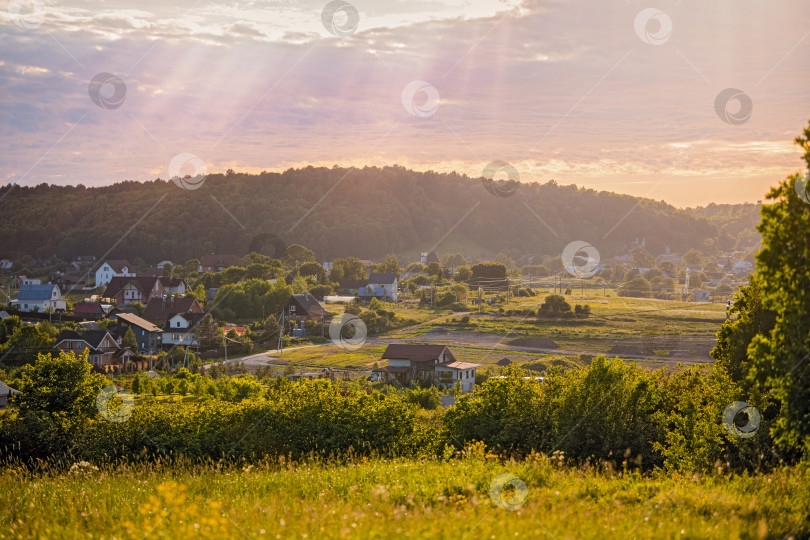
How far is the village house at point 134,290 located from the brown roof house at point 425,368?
45027 mm

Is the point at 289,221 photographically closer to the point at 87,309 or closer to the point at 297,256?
the point at 297,256

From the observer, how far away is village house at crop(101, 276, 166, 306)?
245ft

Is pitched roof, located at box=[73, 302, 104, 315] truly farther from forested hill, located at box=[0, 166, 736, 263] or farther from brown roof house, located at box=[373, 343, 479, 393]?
forested hill, located at box=[0, 166, 736, 263]

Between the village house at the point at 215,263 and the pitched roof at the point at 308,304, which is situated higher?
the village house at the point at 215,263

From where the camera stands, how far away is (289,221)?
151500 mm

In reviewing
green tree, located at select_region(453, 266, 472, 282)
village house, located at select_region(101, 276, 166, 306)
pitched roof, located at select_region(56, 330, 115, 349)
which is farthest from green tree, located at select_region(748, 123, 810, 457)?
green tree, located at select_region(453, 266, 472, 282)

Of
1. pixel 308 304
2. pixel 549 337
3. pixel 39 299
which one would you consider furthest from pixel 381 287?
pixel 39 299

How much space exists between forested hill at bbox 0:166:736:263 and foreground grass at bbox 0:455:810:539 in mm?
121437

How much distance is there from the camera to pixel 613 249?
184 m

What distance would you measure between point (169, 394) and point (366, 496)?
22966 millimetres

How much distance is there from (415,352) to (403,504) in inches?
1314

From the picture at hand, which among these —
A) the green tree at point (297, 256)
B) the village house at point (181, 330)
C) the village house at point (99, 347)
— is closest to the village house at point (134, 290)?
the village house at point (181, 330)

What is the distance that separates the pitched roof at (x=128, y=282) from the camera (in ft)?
247

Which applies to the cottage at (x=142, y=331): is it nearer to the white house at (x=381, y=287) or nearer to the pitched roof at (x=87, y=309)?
the pitched roof at (x=87, y=309)
